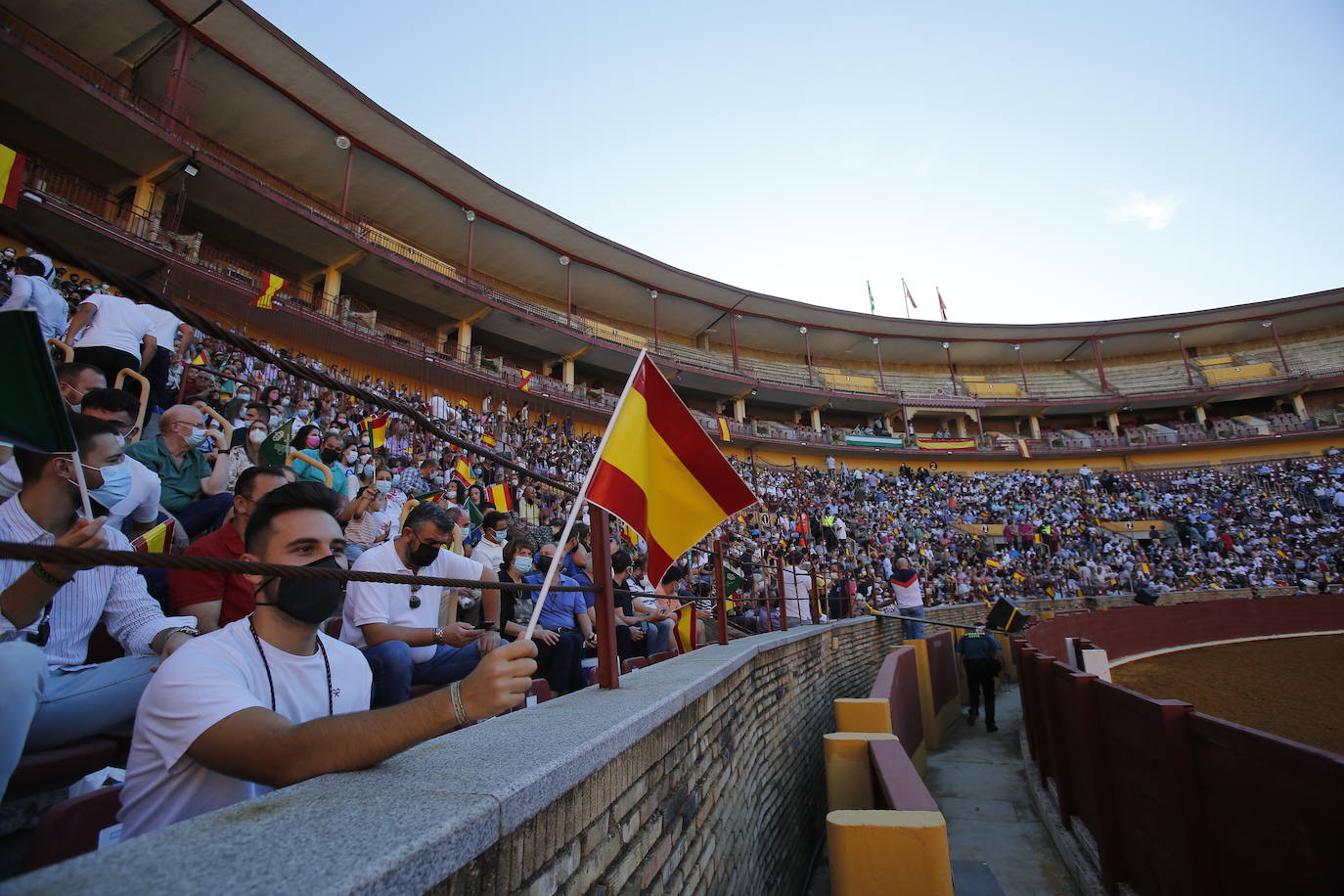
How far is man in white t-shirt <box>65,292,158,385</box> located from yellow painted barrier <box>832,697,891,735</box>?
17.6 feet

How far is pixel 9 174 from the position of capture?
18.4 feet

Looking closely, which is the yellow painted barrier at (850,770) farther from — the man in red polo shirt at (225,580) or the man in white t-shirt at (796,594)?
A: the man in white t-shirt at (796,594)

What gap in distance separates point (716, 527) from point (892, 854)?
1591 mm

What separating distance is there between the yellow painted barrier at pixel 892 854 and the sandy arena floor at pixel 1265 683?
286 inches

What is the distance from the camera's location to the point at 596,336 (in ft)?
79.3

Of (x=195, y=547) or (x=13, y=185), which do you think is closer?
(x=195, y=547)

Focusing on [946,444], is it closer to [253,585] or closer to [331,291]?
[331,291]

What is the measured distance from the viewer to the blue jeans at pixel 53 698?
4.63ft

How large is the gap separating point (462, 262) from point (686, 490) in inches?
886

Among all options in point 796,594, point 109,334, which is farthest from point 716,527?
point 796,594

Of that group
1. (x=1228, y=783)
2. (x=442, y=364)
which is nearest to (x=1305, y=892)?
(x=1228, y=783)

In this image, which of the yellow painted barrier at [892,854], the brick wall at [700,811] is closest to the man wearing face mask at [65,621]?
the brick wall at [700,811]

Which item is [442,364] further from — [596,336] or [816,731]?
[816,731]

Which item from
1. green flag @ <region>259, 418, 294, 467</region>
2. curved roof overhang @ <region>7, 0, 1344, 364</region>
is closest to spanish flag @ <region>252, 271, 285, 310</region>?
curved roof overhang @ <region>7, 0, 1344, 364</region>
